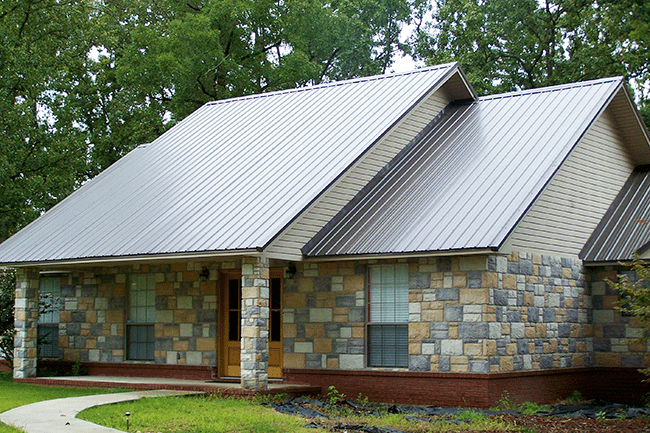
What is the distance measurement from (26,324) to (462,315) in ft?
31.5

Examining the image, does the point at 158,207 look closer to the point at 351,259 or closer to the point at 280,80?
the point at 351,259

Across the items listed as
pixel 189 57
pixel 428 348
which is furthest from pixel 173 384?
pixel 189 57

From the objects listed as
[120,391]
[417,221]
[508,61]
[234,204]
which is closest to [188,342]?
[120,391]

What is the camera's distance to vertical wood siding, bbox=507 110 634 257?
1631cm

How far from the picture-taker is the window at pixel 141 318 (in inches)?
738

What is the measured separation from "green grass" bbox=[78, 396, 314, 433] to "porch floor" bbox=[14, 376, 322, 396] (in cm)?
81

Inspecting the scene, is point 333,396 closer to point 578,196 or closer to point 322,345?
point 322,345

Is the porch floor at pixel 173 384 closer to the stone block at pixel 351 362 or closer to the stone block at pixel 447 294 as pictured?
the stone block at pixel 351 362

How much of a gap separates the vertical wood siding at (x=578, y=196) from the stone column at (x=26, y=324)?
10323 millimetres

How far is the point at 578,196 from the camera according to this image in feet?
58.4

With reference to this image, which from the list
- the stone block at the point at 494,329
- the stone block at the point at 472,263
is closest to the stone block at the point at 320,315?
the stone block at the point at 472,263

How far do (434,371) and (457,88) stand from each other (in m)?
7.97

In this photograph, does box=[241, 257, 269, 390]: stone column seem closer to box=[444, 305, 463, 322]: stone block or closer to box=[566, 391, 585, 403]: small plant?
box=[444, 305, 463, 322]: stone block

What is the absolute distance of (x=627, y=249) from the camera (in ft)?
57.2
